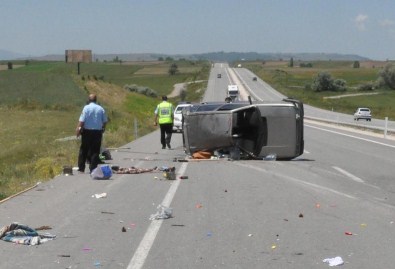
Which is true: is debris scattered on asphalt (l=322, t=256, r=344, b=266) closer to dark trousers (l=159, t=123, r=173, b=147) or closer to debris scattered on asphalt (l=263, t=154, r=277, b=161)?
debris scattered on asphalt (l=263, t=154, r=277, b=161)

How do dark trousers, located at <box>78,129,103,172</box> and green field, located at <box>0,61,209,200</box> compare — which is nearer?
dark trousers, located at <box>78,129,103,172</box>

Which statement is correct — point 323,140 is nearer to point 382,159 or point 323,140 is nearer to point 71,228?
point 382,159

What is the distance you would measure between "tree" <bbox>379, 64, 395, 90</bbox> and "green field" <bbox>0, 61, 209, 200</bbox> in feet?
133

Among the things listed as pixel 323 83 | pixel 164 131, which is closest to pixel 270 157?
pixel 164 131

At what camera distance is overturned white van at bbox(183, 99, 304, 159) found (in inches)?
765

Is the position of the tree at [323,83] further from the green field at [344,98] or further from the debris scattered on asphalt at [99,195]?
the debris scattered on asphalt at [99,195]

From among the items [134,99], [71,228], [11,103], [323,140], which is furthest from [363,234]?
[134,99]

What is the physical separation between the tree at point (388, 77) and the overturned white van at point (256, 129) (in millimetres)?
Answer: 107133

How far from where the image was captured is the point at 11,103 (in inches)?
2323

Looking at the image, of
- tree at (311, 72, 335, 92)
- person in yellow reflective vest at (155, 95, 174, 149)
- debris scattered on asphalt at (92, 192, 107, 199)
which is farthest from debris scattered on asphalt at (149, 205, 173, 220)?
tree at (311, 72, 335, 92)

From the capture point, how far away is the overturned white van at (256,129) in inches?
765

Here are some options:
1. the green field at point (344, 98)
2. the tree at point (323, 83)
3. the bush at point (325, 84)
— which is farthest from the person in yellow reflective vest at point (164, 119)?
the bush at point (325, 84)

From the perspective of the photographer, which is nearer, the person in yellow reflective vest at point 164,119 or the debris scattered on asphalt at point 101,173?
the debris scattered on asphalt at point 101,173

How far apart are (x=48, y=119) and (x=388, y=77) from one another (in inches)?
3446
